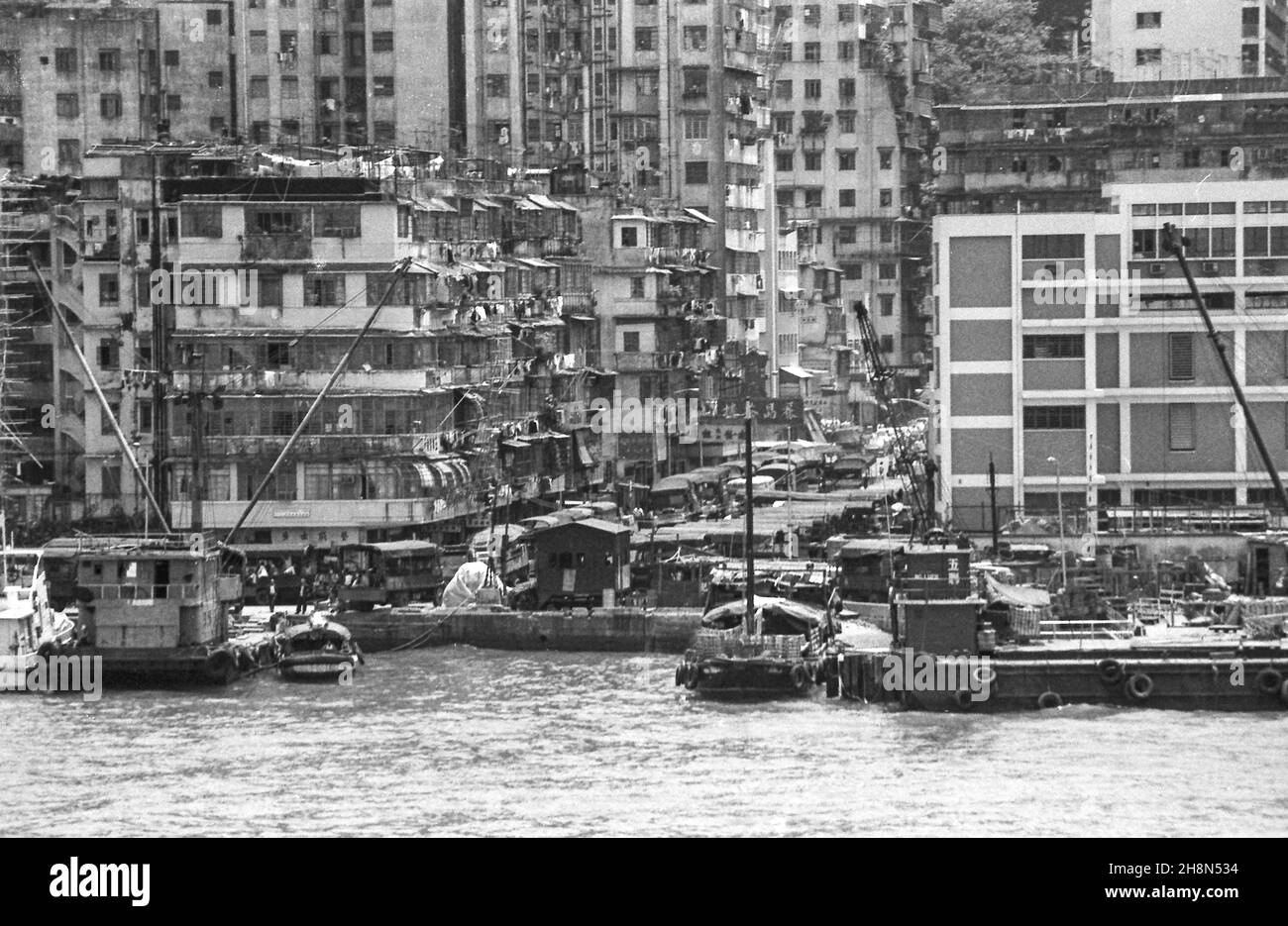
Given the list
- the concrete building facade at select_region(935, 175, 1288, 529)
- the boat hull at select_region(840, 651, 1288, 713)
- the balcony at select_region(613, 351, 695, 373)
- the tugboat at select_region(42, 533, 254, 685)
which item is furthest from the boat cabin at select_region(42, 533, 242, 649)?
the balcony at select_region(613, 351, 695, 373)

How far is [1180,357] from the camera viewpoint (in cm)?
6856

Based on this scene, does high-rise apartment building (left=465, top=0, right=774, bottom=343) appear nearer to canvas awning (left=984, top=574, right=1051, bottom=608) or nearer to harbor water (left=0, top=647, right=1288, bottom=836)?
→ canvas awning (left=984, top=574, right=1051, bottom=608)

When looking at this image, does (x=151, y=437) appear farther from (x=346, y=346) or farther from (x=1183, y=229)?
(x=1183, y=229)

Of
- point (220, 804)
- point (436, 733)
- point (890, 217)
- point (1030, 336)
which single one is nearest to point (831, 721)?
point (436, 733)

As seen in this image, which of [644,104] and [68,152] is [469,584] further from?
[644,104]

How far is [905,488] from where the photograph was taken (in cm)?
7675

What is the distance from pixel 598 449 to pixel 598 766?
42821 mm

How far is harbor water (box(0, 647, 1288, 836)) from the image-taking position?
4047cm

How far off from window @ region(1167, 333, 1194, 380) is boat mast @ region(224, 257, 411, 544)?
17.5 meters

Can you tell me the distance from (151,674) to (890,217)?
6894 centimetres

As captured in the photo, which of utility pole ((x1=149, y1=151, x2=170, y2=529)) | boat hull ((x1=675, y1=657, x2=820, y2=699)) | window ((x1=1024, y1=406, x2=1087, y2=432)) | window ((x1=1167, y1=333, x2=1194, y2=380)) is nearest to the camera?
boat hull ((x1=675, y1=657, x2=820, y2=699))

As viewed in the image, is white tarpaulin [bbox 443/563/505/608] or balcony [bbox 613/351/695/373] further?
balcony [bbox 613/351/695/373]

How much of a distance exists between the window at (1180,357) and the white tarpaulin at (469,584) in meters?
16.4

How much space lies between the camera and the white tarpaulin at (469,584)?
205 feet
